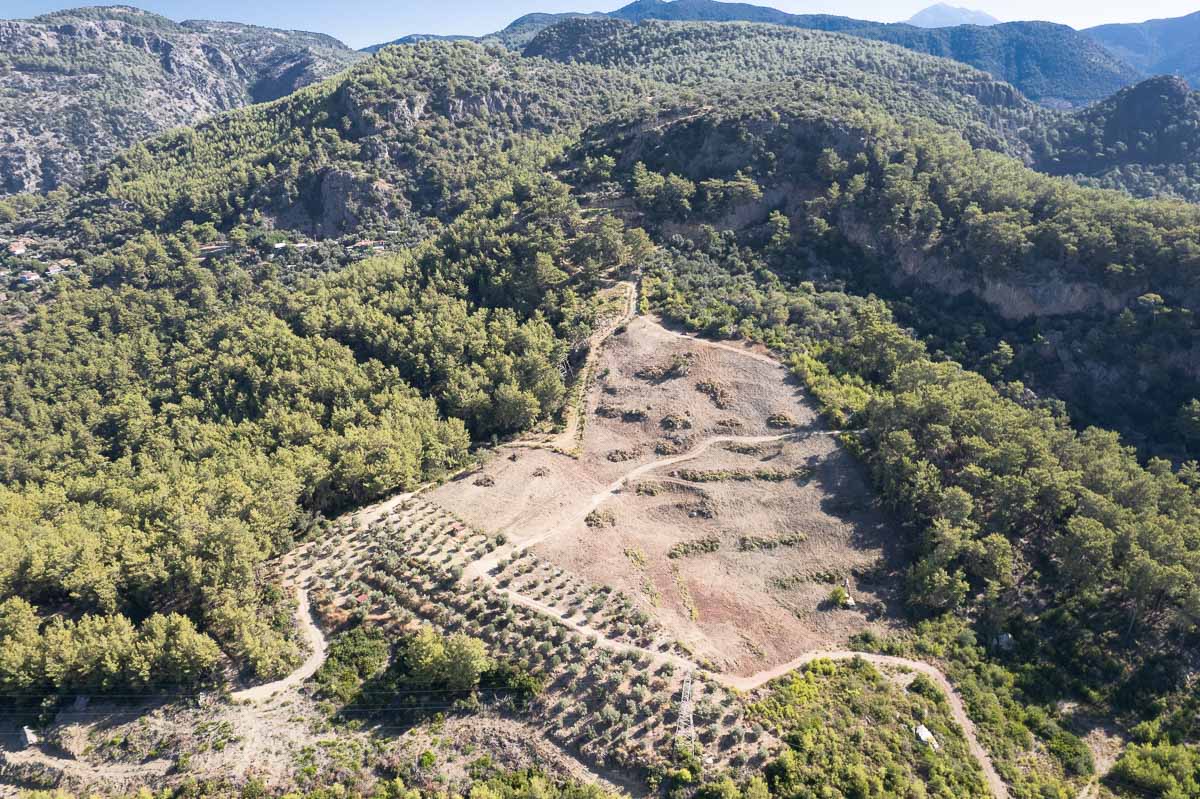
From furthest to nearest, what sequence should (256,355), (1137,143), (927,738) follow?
(1137,143), (256,355), (927,738)

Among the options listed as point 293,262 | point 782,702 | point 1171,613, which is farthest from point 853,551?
point 293,262

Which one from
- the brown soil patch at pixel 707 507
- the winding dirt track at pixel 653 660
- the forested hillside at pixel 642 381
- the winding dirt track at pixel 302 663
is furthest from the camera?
the brown soil patch at pixel 707 507

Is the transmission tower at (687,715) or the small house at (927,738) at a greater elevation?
the transmission tower at (687,715)

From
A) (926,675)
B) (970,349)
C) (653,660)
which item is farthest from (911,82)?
(653,660)

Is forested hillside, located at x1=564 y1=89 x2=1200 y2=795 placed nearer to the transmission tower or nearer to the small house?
the small house

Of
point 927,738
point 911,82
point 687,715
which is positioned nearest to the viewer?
point 687,715

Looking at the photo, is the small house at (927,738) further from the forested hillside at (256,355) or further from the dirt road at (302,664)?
the forested hillside at (256,355)

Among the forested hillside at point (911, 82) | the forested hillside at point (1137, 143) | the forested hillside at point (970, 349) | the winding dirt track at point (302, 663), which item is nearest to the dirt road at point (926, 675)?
the forested hillside at point (970, 349)

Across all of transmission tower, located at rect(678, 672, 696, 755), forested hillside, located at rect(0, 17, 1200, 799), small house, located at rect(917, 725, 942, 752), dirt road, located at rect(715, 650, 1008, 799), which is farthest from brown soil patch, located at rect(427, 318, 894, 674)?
small house, located at rect(917, 725, 942, 752)

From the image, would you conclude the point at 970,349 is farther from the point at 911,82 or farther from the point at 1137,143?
the point at 911,82
